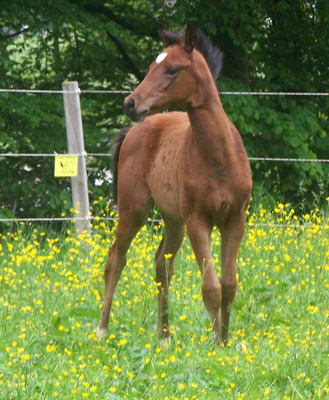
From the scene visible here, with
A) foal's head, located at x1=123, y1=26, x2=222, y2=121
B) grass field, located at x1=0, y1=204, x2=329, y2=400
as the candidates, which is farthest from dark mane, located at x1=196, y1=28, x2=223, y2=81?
grass field, located at x1=0, y1=204, x2=329, y2=400

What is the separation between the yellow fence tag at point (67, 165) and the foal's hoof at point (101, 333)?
2.43 m

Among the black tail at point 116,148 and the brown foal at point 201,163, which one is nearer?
the brown foal at point 201,163

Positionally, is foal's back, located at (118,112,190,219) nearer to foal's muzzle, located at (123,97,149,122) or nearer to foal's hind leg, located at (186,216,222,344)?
foal's hind leg, located at (186,216,222,344)

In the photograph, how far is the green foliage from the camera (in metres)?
10.9

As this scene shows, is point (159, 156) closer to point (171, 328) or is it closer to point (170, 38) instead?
point (170, 38)

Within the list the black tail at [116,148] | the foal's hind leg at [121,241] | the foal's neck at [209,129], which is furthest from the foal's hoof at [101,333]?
the foal's neck at [209,129]

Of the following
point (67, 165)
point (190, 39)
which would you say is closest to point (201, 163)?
point (190, 39)

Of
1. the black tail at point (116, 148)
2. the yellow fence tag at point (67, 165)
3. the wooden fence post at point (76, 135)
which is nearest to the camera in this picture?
the black tail at point (116, 148)

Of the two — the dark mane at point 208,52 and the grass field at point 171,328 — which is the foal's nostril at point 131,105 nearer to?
the dark mane at point 208,52

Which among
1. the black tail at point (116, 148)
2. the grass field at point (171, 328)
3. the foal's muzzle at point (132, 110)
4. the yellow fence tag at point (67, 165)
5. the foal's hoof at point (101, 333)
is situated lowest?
the foal's hoof at point (101, 333)

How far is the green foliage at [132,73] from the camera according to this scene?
1091 centimetres

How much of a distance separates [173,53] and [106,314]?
1.95m

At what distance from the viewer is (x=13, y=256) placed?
815 cm

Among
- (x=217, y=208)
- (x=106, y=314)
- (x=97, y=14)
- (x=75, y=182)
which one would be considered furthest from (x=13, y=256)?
(x=97, y=14)
